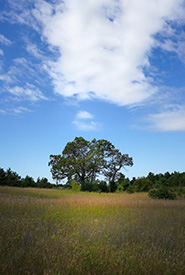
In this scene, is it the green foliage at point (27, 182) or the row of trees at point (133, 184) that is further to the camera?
the green foliage at point (27, 182)

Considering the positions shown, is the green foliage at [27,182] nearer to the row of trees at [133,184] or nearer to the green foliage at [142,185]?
the row of trees at [133,184]

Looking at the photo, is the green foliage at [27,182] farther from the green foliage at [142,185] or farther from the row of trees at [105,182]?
the green foliage at [142,185]

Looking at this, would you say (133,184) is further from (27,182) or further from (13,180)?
(13,180)

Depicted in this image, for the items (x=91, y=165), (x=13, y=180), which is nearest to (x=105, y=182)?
(x=91, y=165)

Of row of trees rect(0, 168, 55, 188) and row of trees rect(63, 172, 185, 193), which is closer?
row of trees rect(63, 172, 185, 193)

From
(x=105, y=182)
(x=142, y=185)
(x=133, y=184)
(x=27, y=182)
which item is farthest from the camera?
(x=105, y=182)

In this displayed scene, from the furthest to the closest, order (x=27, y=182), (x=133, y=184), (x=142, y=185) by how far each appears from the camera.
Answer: (x=27, y=182)
(x=133, y=184)
(x=142, y=185)

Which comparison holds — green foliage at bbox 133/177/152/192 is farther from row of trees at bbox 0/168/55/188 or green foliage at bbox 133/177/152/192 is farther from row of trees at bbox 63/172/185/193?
row of trees at bbox 0/168/55/188

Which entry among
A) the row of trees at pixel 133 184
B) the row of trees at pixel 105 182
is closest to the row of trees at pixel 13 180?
the row of trees at pixel 105 182

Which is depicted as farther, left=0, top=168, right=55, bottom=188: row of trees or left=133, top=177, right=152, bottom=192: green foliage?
left=0, top=168, right=55, bottom=188: row of trees

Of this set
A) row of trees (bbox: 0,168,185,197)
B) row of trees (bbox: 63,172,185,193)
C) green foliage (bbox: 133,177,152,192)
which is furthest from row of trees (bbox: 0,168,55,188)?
green foliage (bbox: 133,177,152,192)

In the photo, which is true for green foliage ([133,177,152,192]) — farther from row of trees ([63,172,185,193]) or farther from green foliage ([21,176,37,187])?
green foliage ([21,176,37,187])

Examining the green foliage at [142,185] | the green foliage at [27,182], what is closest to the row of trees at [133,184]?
the green foliage at [142,185]

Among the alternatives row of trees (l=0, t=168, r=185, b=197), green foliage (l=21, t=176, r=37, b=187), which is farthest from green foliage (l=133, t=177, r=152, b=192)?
green foliage (l=21, t=176, r=37, b=187)
